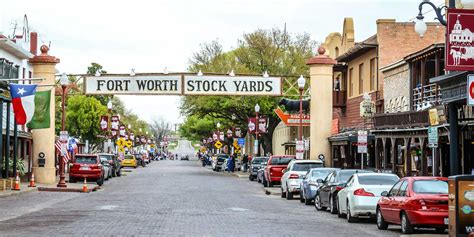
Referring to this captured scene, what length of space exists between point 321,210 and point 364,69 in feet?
82.5

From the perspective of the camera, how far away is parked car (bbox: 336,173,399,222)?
23453mm

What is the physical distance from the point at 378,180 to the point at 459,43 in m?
6.88

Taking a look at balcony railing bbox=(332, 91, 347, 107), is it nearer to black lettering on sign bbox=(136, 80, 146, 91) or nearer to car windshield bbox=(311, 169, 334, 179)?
black lettering on sign bbox=(136, 80, 146, 91)

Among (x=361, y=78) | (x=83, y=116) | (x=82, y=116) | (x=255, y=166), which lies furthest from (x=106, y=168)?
(x=82, y=116)

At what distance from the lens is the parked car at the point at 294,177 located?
36.0 m

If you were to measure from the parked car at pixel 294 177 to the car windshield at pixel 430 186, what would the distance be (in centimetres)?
1475

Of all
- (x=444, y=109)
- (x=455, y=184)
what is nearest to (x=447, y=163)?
(x=444, y=109)

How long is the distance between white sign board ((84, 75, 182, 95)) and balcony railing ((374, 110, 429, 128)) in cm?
1455

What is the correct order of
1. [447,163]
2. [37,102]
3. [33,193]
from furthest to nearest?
[37,102] < [33,193] < [447,163]

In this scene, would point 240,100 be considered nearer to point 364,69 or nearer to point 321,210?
point 364,69

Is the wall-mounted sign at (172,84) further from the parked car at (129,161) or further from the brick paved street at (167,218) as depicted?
the parked car at (129,161)

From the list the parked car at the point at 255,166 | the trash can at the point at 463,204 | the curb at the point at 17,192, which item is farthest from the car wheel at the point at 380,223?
the parked car at the point at 255,166

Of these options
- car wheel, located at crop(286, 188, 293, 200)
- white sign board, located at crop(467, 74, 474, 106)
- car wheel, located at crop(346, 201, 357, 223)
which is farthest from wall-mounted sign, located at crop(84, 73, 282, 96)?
white sign board, located at crop(467, 74, 474, 106)

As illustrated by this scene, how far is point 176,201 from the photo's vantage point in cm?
3209
